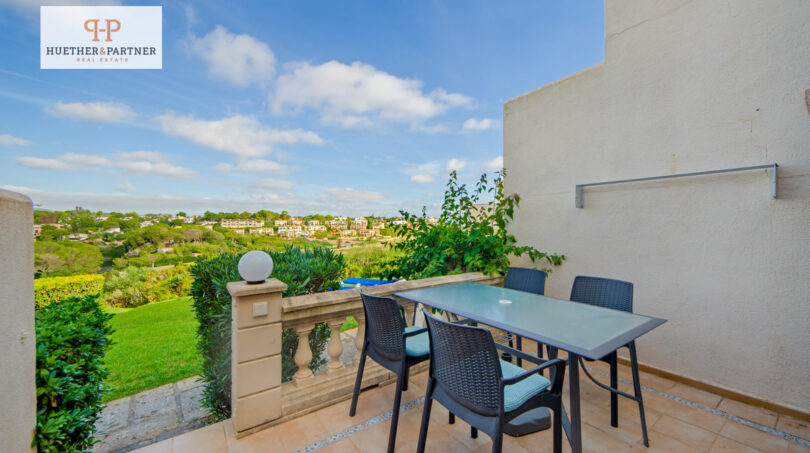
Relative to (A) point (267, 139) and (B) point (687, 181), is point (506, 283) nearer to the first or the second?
(B) point (687, 181)

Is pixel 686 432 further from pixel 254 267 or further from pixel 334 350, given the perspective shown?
pixel 254 267

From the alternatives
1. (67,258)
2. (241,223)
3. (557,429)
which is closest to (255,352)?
(557,429)

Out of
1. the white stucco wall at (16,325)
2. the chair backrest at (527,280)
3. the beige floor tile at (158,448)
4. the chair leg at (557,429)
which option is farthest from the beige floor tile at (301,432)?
the chair backrest at (527,280)

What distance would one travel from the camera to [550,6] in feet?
14.2

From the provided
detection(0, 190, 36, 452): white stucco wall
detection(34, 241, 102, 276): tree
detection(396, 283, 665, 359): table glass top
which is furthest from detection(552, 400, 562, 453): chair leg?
detection(34, 241, 102, 276): tree

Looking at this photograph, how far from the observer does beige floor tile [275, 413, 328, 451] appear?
186 cm

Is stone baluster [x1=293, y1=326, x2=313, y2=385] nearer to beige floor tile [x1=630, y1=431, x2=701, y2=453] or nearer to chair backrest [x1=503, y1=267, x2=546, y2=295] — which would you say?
chair backrest [x1=503, y1=267, x2=546, y2=295]

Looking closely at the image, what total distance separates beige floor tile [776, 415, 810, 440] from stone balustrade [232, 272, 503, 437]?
285cm

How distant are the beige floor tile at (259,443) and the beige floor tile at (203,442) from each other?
0.07m

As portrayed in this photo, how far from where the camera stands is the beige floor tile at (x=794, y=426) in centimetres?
204

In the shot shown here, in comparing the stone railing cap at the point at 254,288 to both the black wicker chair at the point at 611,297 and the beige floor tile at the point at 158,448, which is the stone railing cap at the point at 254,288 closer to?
the beige floor tile at the point at 158,448

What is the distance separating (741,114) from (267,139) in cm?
1423

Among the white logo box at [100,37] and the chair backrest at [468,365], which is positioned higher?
the white logo box at [100,37]

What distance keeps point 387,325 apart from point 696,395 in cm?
279
